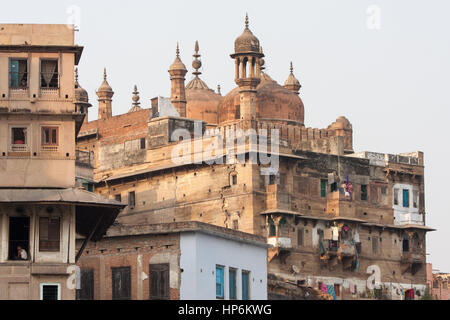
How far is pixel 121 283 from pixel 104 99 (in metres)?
35.7

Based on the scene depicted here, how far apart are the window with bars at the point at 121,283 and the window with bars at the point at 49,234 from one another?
23.7ft

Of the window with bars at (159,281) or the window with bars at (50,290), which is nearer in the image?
the window with bars at (50,290)

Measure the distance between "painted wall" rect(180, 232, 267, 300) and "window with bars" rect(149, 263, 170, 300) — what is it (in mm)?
739

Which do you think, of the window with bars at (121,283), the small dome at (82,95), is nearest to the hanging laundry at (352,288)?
the small dome at (82,95)

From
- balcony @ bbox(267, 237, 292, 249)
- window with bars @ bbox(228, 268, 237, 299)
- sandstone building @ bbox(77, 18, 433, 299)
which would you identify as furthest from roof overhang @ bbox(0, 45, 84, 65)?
balcony @ bbox(267, 237, 292, 249)

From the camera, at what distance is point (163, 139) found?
69.5 metres

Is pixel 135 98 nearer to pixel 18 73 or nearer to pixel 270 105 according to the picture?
A: pixel 270 105

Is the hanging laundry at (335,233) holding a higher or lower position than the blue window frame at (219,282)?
higher

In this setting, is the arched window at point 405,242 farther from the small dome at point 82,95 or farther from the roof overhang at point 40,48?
the roof overhang at point 40,48

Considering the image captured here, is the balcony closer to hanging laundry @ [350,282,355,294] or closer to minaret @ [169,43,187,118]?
hanging laundry @ [350,282,355,294]

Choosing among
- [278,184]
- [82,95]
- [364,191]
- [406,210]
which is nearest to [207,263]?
[278,184]

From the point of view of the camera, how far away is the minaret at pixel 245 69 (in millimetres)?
67500

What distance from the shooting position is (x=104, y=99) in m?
80.2
